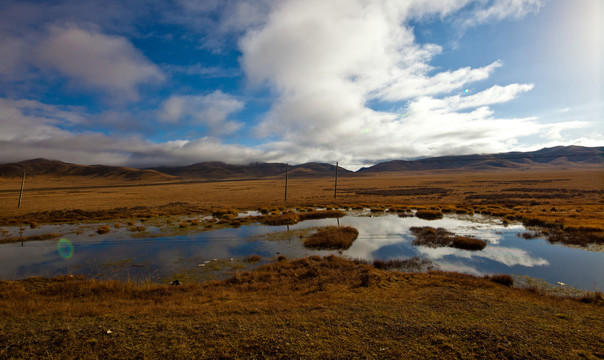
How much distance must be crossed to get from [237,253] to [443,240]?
18488 millimetres

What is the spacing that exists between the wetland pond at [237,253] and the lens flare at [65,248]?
83 millimetres

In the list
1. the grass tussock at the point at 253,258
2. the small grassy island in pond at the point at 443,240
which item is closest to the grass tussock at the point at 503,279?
the small grassy island in pond at the point at 443,240

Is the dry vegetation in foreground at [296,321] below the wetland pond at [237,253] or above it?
above

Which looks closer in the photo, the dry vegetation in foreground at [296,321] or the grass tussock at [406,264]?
the dry vegetation in foreground at [296,321]

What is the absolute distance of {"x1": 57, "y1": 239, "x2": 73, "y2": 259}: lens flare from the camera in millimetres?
19984

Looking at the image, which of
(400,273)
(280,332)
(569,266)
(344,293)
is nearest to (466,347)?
(280,332)

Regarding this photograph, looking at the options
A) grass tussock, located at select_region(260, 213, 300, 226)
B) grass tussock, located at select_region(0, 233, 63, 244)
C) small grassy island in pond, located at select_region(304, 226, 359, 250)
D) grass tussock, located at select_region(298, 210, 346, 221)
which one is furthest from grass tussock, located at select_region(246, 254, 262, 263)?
grass tussock, located at select_region(0, 233, 63, 244)

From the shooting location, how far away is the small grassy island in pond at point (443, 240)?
21.5 meters

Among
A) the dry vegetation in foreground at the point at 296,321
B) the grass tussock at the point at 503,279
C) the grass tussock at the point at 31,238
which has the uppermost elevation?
the dry vegetation in foreground at the point at 296,321

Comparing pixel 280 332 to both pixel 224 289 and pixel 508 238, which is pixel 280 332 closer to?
pixel 224 289

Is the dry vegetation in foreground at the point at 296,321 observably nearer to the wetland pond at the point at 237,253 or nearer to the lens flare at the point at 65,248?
the wetland pond at the point at 237,253

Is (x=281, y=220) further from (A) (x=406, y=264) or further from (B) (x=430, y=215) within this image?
(B) (x=430, y=215)

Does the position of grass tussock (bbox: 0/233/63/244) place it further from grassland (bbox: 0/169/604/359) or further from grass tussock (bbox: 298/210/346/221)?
grass tussock (bbox: 298/210/346/221)

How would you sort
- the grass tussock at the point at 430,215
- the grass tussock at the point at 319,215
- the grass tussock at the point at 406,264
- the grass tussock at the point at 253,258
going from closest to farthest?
the grass tussock at the point at 406,264
the grass tussock at the point at 253,258
the grass tussock at the point at 430,215
the grass tussock at the point at 319,215
